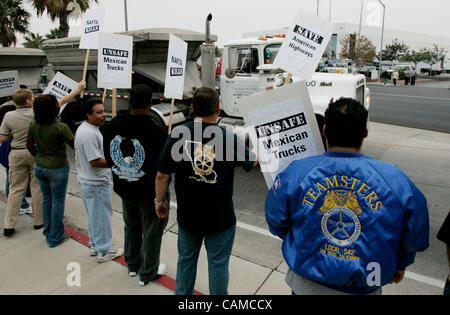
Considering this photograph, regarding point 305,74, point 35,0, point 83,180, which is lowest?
point 83,180

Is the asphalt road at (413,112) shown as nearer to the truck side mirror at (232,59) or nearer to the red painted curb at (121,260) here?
the truck side mirror at (232,59)

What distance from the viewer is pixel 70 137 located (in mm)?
3789

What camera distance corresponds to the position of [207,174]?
2.42 meters

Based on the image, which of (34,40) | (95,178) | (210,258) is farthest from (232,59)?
(34,40)

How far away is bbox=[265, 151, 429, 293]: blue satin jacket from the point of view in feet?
5.08

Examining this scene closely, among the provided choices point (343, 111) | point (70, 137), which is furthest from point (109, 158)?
point (343, 111)

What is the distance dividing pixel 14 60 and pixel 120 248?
9550mm

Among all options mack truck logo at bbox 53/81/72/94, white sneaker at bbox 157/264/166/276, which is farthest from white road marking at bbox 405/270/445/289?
mack truck logo at bbox 53/81/72/94

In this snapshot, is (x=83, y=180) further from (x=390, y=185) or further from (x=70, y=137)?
(x=390, y=185)

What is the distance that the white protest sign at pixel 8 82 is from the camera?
18.9 ft

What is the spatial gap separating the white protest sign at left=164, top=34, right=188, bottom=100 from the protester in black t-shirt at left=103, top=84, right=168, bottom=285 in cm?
129

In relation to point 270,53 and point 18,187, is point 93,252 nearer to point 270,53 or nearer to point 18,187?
point 18,187

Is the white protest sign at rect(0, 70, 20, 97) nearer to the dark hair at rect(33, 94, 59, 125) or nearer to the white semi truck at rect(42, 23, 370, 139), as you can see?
the white semi truck at rect(42, 23, 370, 139)

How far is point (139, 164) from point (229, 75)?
478 cm
